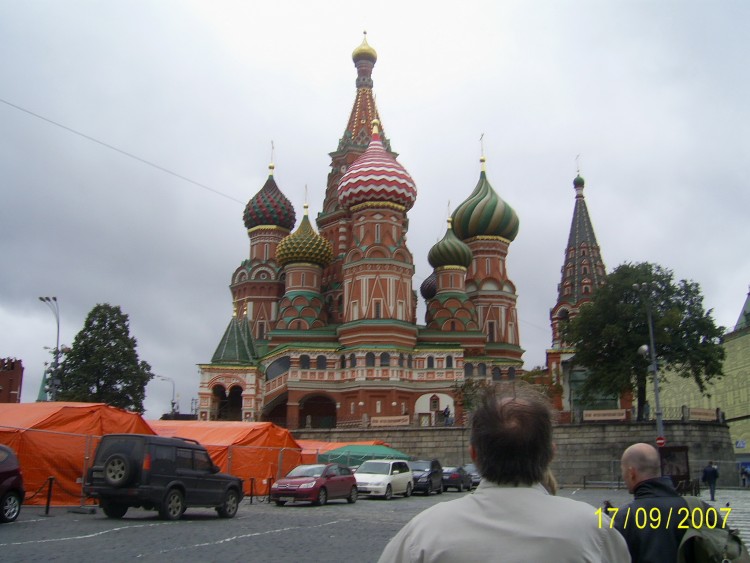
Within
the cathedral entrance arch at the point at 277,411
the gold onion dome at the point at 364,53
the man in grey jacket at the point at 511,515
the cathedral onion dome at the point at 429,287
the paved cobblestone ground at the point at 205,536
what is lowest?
the paved cobblestone ground at the point at 205,536

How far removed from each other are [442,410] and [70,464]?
34264mm

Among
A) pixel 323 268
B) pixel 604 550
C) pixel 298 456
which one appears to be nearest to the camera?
pixel 604 550

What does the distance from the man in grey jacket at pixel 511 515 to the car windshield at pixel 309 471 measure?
19101 millimetres

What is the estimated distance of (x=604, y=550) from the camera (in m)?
3.02

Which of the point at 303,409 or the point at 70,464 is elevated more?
the point at 303,409

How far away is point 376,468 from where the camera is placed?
26.0 m

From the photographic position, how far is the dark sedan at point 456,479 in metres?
30.8

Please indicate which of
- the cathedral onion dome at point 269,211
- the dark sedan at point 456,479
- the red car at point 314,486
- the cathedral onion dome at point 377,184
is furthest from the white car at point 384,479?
the cathedral onion dome at point 269,211

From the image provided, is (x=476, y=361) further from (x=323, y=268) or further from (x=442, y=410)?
(x=323, y=268)

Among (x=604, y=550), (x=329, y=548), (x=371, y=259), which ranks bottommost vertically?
(x=329, y=548)

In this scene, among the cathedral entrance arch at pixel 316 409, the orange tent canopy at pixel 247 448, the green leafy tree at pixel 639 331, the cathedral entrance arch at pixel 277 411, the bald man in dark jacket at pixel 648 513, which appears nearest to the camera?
the bald man in dark jacket at pixel 648 513

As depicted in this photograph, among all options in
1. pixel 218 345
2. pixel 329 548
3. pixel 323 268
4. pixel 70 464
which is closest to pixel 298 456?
pixel 70 464

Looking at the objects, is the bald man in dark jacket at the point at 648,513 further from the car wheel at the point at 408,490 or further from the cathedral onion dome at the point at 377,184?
the cathedral onion dome at the point at 377,184

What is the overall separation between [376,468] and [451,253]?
35337 millimetres
